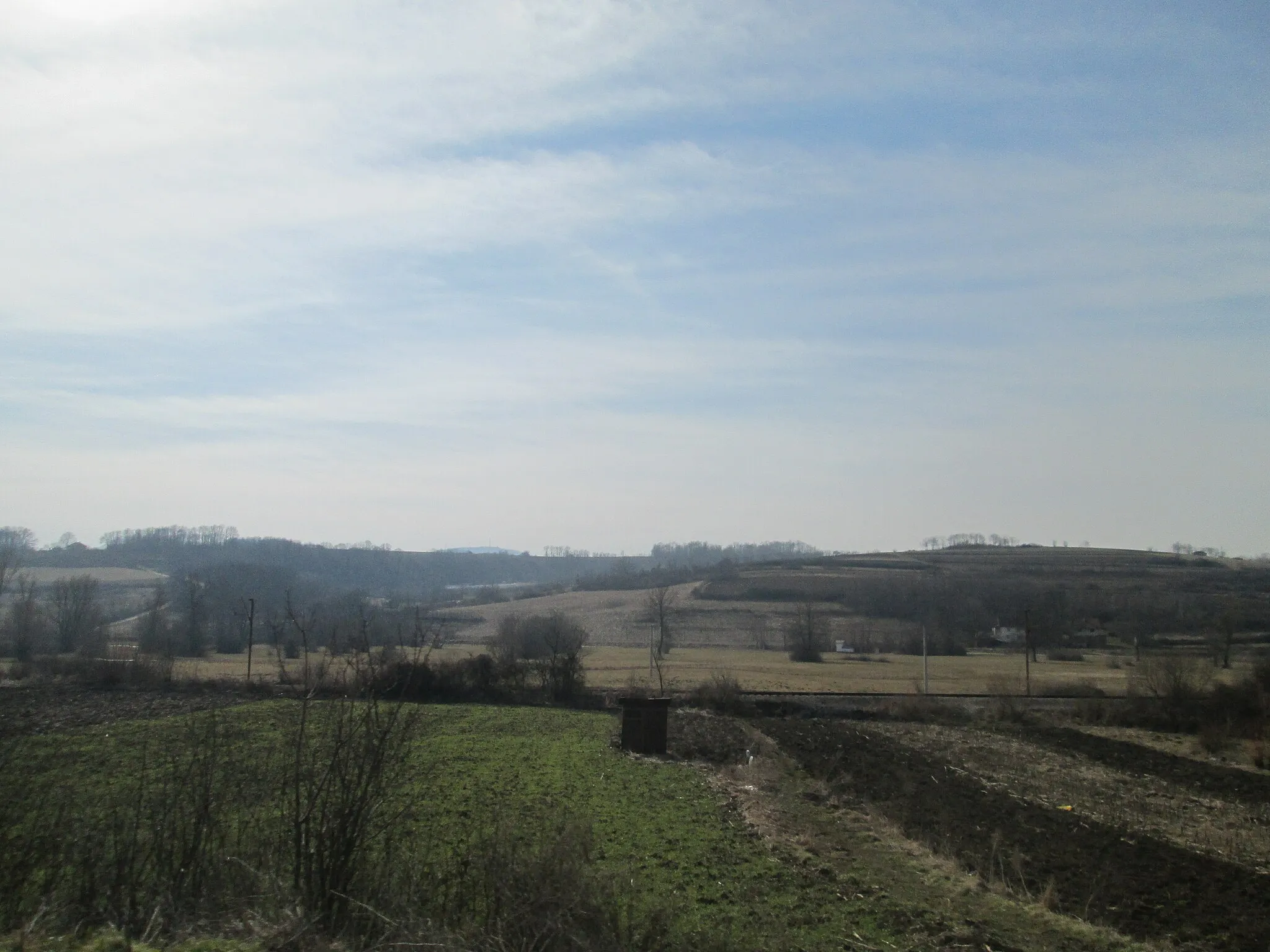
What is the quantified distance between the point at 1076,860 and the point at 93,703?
3067 cm

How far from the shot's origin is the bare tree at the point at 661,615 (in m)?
63.7

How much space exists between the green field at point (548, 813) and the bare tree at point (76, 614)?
41816 mm

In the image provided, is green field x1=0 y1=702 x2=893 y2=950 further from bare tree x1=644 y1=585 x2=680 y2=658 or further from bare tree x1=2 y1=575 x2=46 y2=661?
bare tree x1=2 y1=575 x2=46 y2=661

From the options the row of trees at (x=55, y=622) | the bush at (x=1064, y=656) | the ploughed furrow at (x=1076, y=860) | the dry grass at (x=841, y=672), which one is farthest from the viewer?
the bush at (x=1064, y=656)

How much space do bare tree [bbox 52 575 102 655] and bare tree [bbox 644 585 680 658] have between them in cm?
3350

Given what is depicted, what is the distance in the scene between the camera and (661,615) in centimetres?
6538

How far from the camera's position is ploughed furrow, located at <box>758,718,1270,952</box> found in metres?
11.1

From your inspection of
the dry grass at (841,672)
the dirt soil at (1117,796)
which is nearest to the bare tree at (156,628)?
the dry grass at (841,672)

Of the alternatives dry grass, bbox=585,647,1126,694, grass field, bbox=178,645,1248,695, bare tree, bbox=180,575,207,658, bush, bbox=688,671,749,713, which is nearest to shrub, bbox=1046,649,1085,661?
grass field, bbox=178,645,1248,695

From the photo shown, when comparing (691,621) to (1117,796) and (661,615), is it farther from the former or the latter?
(1117,796)

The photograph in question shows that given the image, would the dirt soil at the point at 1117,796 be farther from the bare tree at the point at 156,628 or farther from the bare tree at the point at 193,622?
the bare tree at the point at 193,622

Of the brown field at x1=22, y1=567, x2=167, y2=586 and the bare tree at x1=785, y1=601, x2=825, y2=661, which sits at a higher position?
the brown field at x1=22, y1=567, x2=167, y2=586

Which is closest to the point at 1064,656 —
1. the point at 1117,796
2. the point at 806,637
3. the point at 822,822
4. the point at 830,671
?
the point at 806,637

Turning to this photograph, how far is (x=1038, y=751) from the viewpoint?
2817cm
